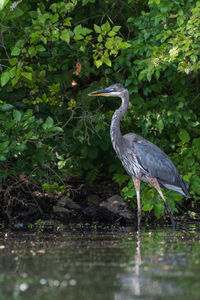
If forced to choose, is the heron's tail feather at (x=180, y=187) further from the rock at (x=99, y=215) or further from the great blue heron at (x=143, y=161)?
the rock at (x=99, y=215)

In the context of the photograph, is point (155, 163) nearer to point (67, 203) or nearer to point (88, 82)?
point (67, 203)

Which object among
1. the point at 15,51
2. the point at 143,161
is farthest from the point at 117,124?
the point at 15,51

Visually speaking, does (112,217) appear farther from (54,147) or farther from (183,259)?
(183,259)

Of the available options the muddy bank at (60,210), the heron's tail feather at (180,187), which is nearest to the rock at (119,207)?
the muddy bank at (60,210)

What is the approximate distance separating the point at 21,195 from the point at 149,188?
2257 millimetres

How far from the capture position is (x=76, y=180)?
13.1 metres

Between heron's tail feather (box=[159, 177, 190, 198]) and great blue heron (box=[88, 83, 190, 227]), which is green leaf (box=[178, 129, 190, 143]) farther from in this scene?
heron's tail feather (box=[159, 177, 190, 198])

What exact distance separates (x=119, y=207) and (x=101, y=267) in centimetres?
554

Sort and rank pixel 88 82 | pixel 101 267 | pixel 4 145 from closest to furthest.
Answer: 1. pixel 101 267
2. pixel 4 145
3. pixel 88 82

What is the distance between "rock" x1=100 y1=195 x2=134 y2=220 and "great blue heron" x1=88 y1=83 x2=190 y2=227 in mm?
613

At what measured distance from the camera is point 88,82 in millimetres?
12391

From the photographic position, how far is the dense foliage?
8539 millimetres

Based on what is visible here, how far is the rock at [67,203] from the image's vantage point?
36.8 feet

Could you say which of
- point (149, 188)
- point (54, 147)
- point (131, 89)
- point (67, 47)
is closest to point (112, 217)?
point (149, 188)
